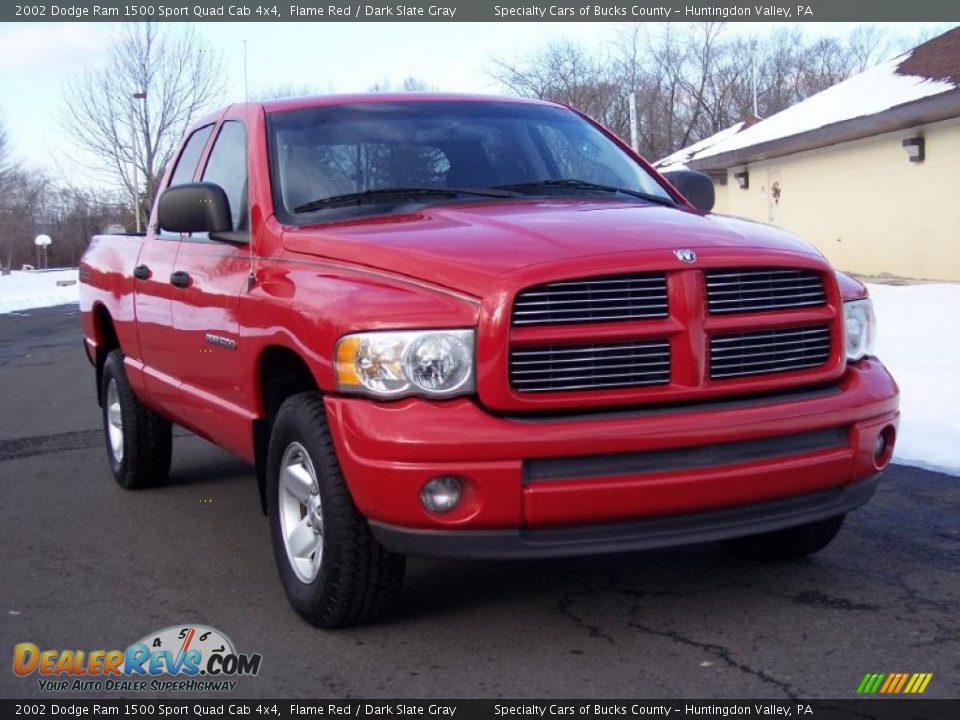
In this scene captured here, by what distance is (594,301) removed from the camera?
3.78m

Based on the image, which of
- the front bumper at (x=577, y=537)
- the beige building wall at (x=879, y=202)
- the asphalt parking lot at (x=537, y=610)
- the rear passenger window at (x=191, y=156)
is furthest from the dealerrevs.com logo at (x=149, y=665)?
the beige building wall at (x=879, y=202)

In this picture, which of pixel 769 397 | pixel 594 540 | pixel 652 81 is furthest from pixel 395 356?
pixel 652 81

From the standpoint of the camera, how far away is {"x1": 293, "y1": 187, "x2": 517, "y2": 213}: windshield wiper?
4824mm

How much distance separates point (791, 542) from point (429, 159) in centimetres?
216

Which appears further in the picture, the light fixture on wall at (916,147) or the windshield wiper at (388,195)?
the light fixture on wall at (916,147)

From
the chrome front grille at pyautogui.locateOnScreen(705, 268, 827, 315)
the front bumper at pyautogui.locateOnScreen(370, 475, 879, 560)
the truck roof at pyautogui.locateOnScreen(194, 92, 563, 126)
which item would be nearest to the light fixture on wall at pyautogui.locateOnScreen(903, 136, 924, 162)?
the truck roof at pyautogui.locateOnScreen(194, 92, 563, 126)

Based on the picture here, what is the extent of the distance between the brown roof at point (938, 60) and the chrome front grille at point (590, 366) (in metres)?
14.9

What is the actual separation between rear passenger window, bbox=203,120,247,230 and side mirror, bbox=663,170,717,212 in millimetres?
1987

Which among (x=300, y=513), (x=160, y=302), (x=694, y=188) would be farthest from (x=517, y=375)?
(x=160, y=302)

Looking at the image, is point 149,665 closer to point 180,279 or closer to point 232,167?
point 180,279

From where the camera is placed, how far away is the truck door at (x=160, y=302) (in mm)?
5758

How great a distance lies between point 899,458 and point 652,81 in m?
44.9
